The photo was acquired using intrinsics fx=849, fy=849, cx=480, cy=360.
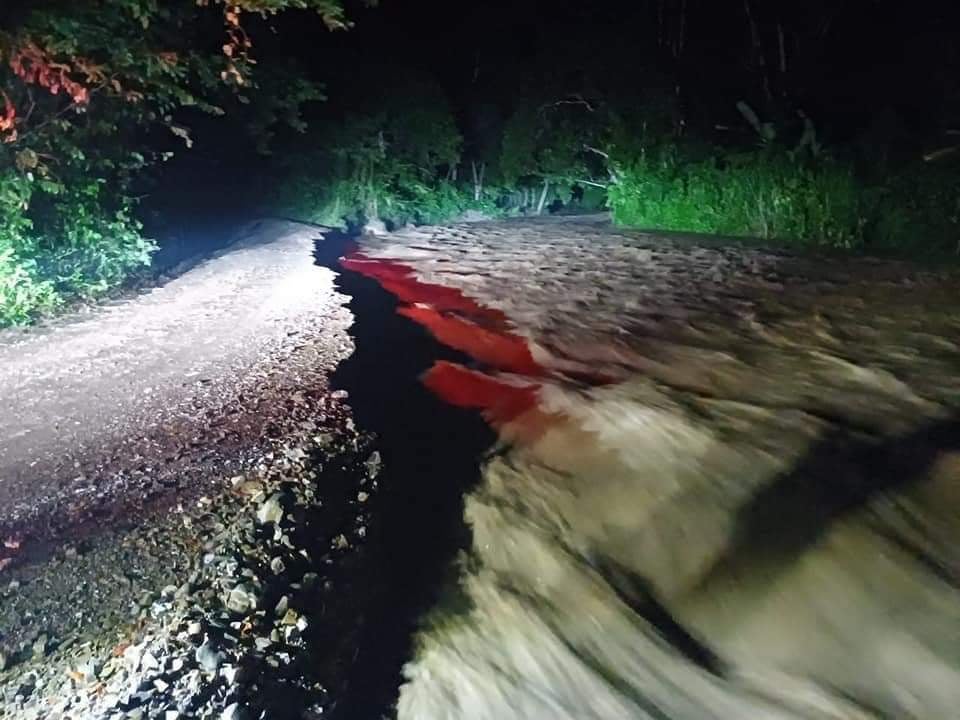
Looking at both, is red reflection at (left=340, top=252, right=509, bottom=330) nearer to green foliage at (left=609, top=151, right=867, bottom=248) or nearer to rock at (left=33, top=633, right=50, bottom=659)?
green foliage at (left=609, top=151, right=867, bottom=248)

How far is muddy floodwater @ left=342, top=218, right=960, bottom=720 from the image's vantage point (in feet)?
13.9

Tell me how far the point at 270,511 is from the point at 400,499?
3.89 ft

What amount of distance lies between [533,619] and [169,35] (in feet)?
31.9

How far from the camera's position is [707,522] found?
18.2 ft

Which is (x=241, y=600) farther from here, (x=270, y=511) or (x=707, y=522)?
(x=707, y=522)

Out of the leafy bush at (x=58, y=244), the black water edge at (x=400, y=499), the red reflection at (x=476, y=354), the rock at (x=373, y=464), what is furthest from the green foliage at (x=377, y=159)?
the rock at (x=373, y=464)

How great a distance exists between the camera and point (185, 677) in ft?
12.2

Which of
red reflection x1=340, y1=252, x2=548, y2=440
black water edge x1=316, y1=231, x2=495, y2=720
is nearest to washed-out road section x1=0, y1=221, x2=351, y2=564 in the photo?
black water edge x1=316, y1=231, x2=495, y2=720

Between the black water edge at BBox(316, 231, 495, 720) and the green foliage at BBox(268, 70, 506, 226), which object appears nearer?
the black water edge at BBox(316, 231, 495, 720)

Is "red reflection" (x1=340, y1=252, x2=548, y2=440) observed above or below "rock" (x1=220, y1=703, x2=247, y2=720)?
below

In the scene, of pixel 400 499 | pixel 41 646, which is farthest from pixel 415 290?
pixel 41 646

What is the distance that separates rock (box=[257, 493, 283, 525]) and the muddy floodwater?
3.53 feet

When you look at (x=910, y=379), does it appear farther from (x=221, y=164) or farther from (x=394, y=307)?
(x=221, y=164)

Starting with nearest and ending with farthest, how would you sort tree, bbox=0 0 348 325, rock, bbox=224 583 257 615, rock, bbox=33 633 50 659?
rock, bbox=33 633 50 659, rock, bbox=224 583 257 615, tree, bbox=0 0 348 325
